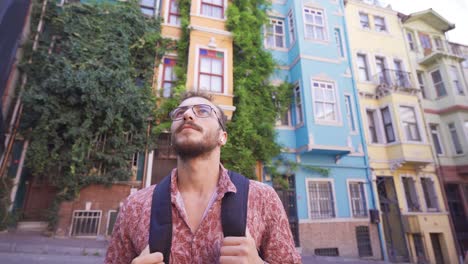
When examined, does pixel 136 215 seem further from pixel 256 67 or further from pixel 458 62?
pixel 458 62

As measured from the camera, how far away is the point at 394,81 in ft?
42.1

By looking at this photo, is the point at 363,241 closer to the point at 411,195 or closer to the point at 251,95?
the point at 411,195

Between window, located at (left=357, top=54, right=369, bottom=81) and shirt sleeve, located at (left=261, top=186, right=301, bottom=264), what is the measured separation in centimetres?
1322

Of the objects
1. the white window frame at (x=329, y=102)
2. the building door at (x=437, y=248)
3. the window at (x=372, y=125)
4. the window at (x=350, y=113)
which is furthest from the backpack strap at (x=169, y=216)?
the building door at (x=437, y=248)

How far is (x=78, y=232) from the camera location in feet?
24.2

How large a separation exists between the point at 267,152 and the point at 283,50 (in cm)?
585

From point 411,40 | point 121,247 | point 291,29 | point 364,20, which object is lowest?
point 121,247

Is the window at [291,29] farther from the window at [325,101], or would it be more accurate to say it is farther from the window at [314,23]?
the window at [325,101]

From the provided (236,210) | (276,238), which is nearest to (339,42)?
(276,238)

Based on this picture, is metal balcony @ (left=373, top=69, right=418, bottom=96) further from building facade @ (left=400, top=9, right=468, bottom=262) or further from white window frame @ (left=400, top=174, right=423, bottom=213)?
white window frame @ (left=400, top=174, right=423, bottom=213)

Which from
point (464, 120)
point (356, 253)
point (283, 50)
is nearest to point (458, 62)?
point (464, 120)

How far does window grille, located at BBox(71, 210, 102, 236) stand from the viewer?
24.3ft

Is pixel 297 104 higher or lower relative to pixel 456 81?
lower

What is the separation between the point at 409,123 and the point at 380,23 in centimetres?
677
